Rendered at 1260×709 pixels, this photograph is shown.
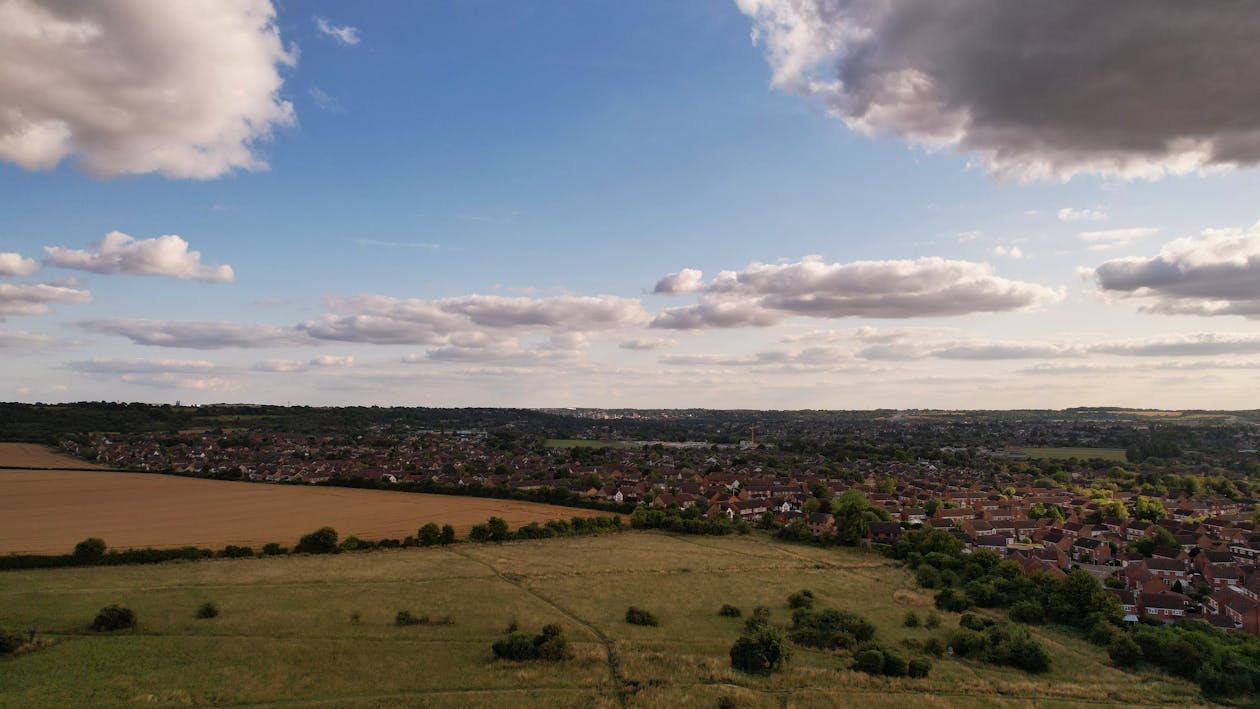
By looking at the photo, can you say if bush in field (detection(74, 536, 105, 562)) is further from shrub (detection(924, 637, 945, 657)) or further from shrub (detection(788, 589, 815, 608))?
shrub (detection(924, 637, 945, 657))

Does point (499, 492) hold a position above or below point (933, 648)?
above

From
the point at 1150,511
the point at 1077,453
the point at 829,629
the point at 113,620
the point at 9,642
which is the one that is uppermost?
the point at 9,642

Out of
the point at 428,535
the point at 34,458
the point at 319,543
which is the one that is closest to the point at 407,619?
the point at 428,535

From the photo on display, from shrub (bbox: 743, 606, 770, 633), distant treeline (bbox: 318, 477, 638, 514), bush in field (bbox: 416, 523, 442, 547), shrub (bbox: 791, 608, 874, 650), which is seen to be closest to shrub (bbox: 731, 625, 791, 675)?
shrub (bbox: 743, 606, 770, 633)

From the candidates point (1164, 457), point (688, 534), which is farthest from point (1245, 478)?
point (688, 534)

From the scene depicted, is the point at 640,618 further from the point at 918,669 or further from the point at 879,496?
the point at 879,496

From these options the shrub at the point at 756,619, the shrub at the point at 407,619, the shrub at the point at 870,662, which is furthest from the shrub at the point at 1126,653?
the shrub at the point at 407,619

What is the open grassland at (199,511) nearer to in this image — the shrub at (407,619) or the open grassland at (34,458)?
the open grassland at (34,458)
